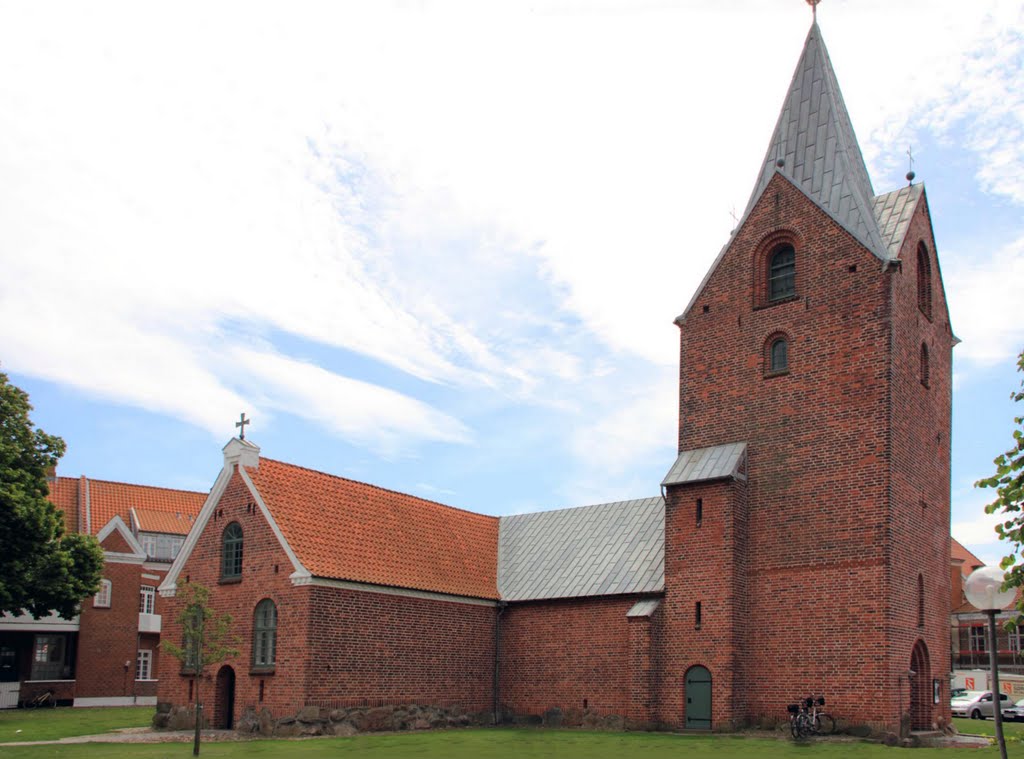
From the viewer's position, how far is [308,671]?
26078mm

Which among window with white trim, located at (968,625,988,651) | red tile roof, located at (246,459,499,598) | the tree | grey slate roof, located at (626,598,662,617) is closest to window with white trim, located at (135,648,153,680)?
the tree

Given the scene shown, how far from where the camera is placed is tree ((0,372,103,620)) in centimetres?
3192

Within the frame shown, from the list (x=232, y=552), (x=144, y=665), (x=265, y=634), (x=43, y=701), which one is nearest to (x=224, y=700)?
(x=265, y=634)

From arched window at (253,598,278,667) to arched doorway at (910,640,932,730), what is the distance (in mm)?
16555

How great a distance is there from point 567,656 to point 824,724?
8299 millimetres

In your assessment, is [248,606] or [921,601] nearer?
[921,601]

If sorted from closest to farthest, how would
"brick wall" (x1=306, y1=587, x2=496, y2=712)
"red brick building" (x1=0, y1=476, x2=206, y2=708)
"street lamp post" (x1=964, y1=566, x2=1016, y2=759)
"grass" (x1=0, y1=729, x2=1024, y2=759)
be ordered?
"street lamp post" (x1=964, y1=566, x2=1016, y2=759) → "grass" (x1=0, y1=729, x2=1024, y2=759) → "brick wall" (x1=306, y1=587, x2=496, y2=712) → "red brick building" (x1=0, y1=476, x2=206, y2=708)

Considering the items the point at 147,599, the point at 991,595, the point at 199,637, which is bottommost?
the point at 199,637

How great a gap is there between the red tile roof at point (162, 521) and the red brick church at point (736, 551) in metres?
21.3

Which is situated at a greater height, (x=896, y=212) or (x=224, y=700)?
(x=896, y=212)

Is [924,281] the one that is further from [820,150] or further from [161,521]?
[161,521]

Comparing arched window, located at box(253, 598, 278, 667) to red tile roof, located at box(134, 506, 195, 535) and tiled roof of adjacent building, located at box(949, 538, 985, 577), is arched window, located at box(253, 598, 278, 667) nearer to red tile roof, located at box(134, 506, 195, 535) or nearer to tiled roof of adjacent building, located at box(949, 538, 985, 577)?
red tile roof, located at box(134, 506, 195, 535)

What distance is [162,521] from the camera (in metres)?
51.8

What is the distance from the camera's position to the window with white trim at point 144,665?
4684 cm
